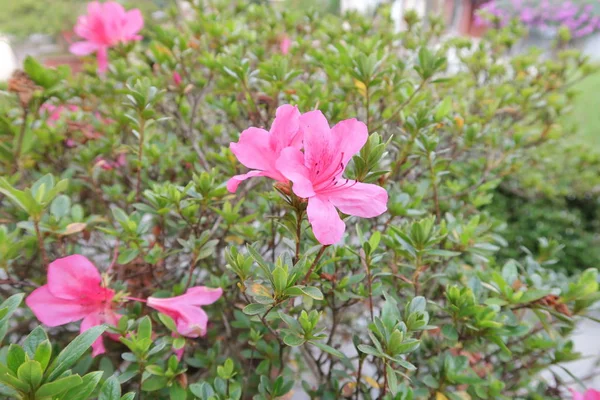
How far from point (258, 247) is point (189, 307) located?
0.56 feet

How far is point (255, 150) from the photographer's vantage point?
58 cm

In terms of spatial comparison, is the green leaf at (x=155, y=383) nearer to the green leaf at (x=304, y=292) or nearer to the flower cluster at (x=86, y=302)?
the flower cluster at (x=86, y=302)

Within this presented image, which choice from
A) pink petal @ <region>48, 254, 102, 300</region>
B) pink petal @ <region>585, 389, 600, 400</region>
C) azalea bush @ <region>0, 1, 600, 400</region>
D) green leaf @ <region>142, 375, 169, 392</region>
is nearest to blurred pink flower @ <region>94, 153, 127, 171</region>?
azalea bush @ <region>0, 1, 600, 400</region>

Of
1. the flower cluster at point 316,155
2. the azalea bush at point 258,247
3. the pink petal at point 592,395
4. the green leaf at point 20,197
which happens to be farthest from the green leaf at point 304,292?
the pink petal at point 592,395

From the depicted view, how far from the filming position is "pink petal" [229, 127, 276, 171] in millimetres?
562

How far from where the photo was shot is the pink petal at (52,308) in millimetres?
719

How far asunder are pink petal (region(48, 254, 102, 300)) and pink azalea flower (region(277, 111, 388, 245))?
17.5 inches

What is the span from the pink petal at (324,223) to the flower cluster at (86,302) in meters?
0.34

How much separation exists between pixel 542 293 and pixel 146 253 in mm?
780

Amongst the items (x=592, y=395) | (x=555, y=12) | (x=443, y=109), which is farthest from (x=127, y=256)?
(x=555, y=12)

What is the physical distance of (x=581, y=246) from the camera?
2.79 metres

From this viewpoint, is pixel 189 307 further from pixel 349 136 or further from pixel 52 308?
pixel 349 136

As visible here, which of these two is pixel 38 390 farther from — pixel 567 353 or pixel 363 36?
pixel 363 36

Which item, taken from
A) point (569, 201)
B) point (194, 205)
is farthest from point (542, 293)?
point (569, 201)
